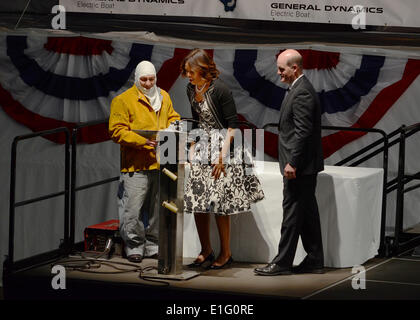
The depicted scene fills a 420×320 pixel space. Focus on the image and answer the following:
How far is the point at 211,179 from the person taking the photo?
6.69 metres

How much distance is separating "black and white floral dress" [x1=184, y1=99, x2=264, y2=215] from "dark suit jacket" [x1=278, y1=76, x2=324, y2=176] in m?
0.35

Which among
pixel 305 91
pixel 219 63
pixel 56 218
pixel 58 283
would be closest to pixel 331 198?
pixel 305 91

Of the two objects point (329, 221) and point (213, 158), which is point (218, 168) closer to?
point (213, 158)

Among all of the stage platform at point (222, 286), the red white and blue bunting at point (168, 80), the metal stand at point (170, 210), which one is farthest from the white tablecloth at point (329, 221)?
the red white and blue bunting at point (168, 80)

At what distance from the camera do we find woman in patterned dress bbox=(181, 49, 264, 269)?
6570 mm

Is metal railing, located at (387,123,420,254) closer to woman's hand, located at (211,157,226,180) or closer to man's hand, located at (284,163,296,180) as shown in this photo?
man's hand, located at (284,163,296,180)

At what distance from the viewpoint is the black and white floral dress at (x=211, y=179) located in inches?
262

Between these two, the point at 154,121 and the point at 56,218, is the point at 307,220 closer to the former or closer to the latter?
the point at 154,121

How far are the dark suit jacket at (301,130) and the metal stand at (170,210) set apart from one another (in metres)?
0.72

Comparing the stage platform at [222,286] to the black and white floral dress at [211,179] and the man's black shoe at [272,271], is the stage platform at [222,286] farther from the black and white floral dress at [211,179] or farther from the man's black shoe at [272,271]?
the black and white floral dress at [211,179]

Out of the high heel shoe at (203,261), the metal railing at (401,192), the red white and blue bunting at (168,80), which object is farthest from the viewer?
the red white and blue bunting at (168,80)

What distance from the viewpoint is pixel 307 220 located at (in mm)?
6680

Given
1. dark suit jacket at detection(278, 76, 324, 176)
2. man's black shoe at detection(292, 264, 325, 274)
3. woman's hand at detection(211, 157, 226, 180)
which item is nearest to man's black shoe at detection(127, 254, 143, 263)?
A: woman's hand at detection(211, 157, 226, 180)

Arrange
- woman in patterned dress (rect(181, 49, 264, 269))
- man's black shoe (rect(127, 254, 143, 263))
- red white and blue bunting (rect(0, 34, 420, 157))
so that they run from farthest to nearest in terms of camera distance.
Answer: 1. red white and blue bunting (rect(0, 34, 420, 157))
2. man's black shoe (rect(127, 254, 143, 263))
3. woman in patterned dress (rect(181, 49, 264, 269))
